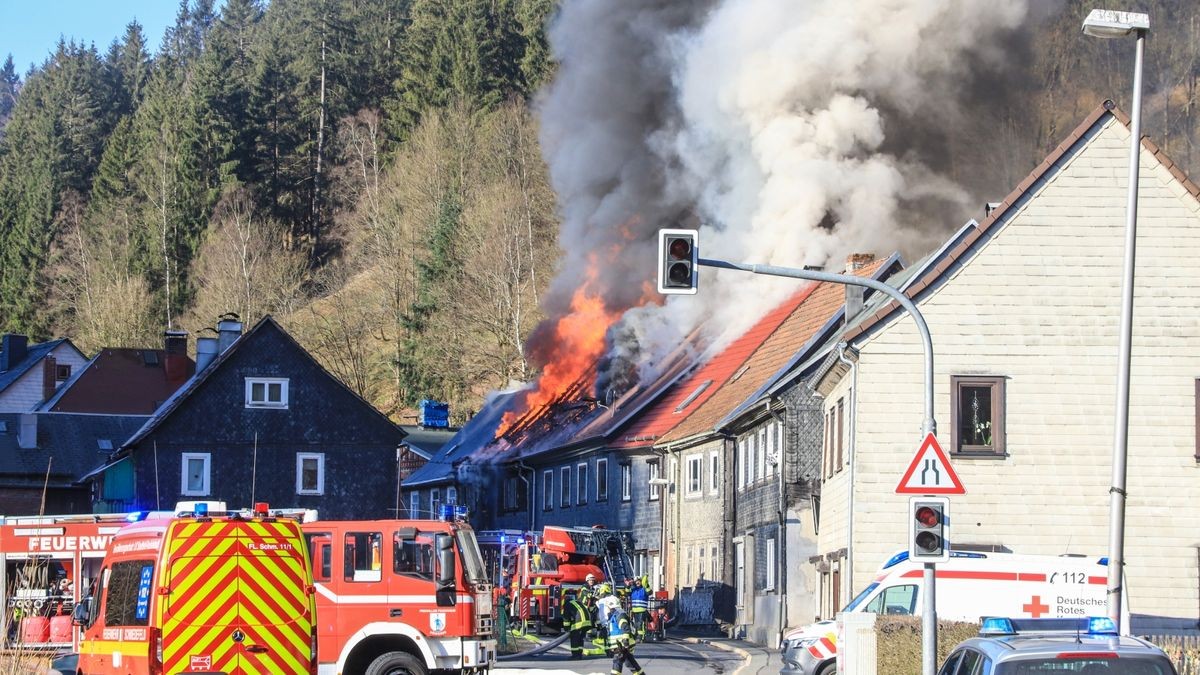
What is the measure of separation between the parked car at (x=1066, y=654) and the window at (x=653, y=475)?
33.3 meters

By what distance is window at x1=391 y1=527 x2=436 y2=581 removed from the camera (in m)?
20.0

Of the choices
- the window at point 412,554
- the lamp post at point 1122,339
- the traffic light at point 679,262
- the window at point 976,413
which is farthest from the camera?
the window at point 976,413

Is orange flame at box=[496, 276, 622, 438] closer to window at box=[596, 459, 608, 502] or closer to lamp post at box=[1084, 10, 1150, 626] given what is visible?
window at box=[596, 459, 608, 502]

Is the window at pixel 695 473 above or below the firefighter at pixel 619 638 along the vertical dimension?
above

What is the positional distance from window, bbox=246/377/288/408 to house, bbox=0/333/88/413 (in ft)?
99.3

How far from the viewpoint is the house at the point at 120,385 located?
230ft

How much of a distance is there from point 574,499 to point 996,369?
23.7 metres

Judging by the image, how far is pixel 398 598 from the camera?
19953mm

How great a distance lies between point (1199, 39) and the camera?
6581cm

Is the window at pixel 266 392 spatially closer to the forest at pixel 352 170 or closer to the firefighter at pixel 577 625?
the forest at pixel 352 170

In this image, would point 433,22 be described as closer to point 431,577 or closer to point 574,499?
point 574,499

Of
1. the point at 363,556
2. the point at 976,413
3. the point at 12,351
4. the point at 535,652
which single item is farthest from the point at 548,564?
the point at 12,351

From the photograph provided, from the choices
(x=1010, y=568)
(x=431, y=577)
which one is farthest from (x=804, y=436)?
(x=431, y=577)

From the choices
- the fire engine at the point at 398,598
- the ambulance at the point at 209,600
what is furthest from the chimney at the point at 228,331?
the ambulance at the point at 209,600
